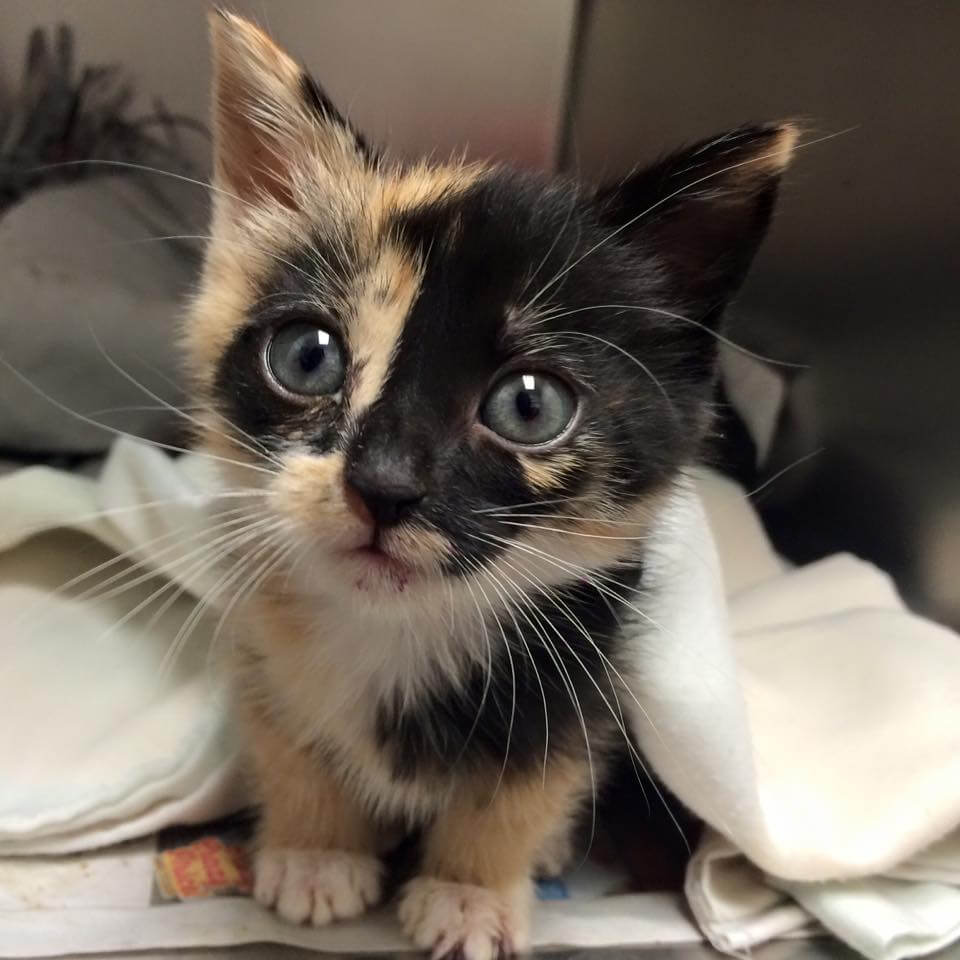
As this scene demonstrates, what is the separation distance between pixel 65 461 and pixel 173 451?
0.43 feet

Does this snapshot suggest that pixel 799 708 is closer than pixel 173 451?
Yes

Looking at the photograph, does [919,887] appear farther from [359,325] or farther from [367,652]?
[359,325]

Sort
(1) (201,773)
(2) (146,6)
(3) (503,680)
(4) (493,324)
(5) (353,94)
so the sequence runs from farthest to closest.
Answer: (5) (353,94) → (2) (146,6) → (1) (201,773) → (3) (503,680) → (4) (493,324)

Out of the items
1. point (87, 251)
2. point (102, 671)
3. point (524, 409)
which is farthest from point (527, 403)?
point (87, 251)

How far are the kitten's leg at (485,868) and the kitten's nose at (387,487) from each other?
0.96 ft

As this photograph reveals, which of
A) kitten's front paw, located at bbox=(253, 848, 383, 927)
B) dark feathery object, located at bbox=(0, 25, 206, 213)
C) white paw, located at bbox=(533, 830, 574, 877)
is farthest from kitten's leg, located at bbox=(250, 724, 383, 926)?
dark feathery object, located at bbox=(0, 25, 206, 213)

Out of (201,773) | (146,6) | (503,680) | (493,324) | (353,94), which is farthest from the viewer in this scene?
(353,94)

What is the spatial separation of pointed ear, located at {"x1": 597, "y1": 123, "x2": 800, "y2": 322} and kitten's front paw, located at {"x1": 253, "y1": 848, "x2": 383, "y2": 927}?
0.51 m

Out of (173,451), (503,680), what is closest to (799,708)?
(503,680)

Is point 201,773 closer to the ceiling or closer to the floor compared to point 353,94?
closer to the floor

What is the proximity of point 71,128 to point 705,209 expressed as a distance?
965 millimetres

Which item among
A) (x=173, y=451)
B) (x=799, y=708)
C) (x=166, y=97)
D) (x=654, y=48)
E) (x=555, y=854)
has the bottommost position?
(x=555, y=854)

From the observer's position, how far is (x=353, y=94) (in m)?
1.28

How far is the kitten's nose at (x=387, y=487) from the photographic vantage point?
1.79 feet
